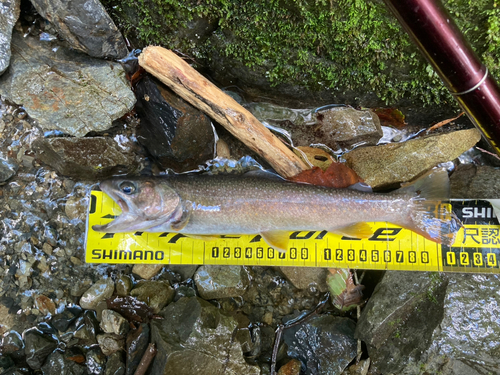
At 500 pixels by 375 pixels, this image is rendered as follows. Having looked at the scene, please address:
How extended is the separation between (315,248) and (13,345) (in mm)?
3456

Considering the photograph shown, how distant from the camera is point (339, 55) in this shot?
11.0ft

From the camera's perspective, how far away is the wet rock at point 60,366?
3.44m

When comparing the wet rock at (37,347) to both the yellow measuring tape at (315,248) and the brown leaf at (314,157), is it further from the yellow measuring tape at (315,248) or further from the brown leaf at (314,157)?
the brown leaf at (314,157)

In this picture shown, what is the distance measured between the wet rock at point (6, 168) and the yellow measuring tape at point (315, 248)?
0.95 m

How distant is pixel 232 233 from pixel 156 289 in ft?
3.73

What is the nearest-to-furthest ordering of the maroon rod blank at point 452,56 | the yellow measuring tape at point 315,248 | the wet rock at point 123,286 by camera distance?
the maroon rod blank at point 452,56 < the yellow measuring tape at point 315,248 < the wet rock at point 123,286

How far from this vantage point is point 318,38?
128 inches

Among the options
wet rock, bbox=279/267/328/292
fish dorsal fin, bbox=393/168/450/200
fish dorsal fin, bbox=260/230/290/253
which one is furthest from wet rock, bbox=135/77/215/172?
fish dorsal fin, bbox=393/168/450/200

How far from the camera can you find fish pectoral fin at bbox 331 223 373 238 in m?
3.42

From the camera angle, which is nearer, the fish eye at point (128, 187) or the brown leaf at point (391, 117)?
the fish eye at point (128, 187)

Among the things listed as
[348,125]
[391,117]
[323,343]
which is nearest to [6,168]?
[348,125]

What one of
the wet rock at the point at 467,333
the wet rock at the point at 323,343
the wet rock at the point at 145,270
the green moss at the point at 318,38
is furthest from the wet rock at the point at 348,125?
the wet rock at the point at 145,270

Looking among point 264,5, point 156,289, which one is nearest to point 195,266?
point 156,289

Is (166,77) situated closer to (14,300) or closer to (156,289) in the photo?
(156,289)
